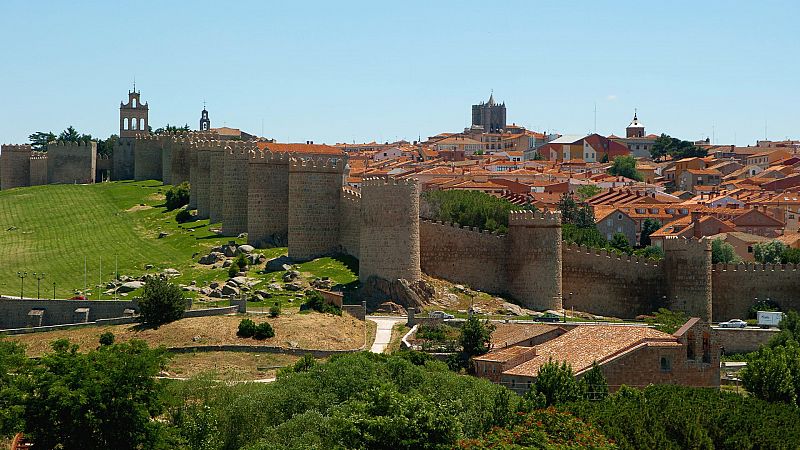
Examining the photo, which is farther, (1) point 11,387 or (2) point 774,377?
(2) point 774,377

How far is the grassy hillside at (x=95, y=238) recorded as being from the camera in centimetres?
6444

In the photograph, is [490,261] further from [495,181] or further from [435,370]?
[495,181]

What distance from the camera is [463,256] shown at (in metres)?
63.2

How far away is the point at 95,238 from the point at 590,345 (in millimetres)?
32348

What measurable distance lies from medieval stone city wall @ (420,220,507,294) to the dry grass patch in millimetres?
7553

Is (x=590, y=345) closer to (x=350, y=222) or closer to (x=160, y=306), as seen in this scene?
(x=160, y=306)

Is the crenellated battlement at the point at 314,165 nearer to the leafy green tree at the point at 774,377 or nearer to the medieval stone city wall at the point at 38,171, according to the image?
the leafy green tree at the point at 774,377

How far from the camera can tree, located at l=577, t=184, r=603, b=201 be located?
10056 centimetres

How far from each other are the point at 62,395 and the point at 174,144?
144 feet

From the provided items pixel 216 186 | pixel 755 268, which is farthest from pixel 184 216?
pixel 755 268

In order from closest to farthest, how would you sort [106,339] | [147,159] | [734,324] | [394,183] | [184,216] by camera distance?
[106,339] < [734,324] < [394,183] < [184,216] < [147,159]

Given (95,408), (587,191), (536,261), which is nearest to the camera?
(95,408)

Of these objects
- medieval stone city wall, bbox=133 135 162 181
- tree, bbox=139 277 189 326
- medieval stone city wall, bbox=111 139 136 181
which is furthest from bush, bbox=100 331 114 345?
medieval stone city wall, bbox=111 139 136 181

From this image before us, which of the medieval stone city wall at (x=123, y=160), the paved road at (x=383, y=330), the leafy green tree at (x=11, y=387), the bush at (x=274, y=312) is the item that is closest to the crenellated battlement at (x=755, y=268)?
the paved road at (x=383, y=330)
